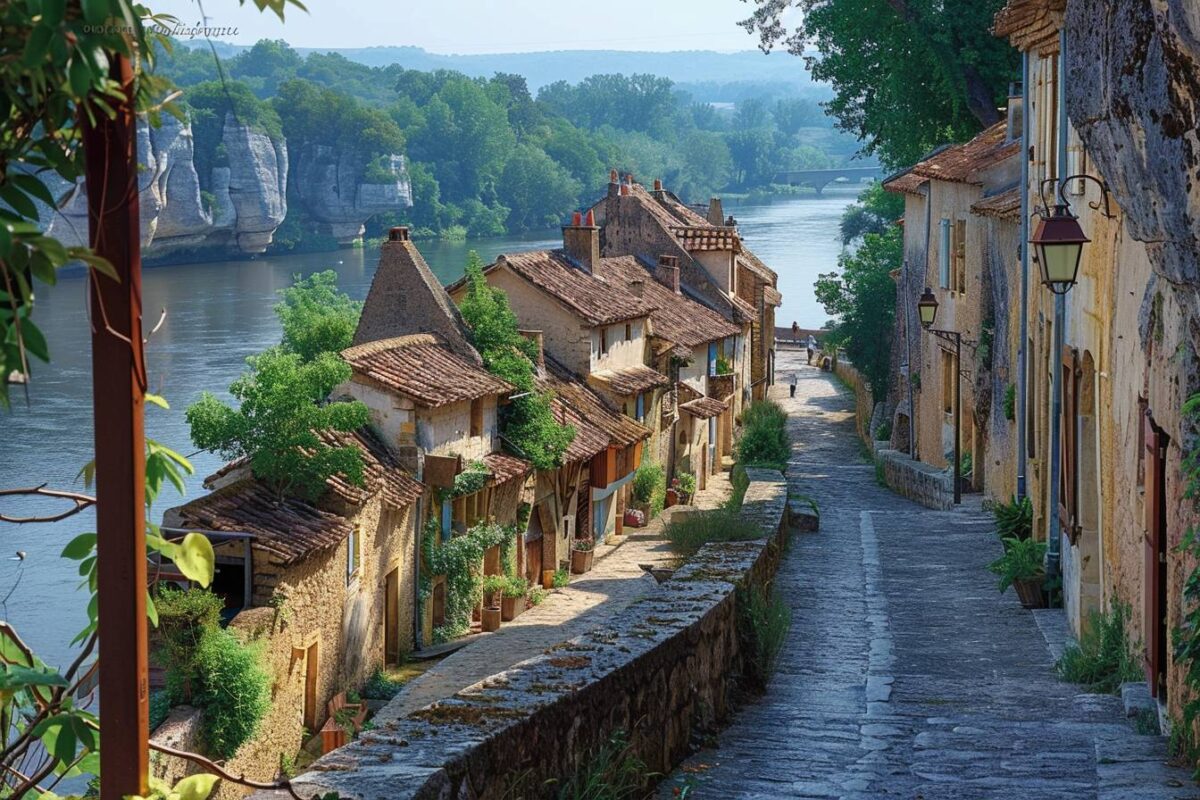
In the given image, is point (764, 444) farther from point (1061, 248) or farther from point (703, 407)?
point (1061, 248)

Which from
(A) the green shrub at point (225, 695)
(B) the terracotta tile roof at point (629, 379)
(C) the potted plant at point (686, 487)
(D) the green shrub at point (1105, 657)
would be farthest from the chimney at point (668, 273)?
(D) the green shrub at point (1105, 657)

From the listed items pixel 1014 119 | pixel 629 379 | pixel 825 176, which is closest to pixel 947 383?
pixel 1014 119

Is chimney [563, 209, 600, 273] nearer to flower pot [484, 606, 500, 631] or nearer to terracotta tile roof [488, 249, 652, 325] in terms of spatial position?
terracotta tile roof [488, 249, 652, 325]

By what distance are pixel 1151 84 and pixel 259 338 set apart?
208 feet

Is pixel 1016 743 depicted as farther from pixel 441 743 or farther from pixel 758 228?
pixel 758 228

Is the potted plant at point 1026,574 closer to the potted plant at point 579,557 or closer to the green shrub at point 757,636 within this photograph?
the green shrub at point 757,636

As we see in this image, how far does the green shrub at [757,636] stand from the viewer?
29.6 feet

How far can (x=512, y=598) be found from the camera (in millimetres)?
27984

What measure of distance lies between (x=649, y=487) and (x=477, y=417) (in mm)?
10297

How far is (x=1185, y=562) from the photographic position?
7051 mm

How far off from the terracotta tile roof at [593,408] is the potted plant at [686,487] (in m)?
5.37

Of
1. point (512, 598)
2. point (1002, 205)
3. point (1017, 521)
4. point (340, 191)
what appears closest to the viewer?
point (1017, 521)

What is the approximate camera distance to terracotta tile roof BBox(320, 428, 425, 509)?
21781 millimetres

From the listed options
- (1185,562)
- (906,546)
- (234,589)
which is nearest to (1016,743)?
(1185,562)
